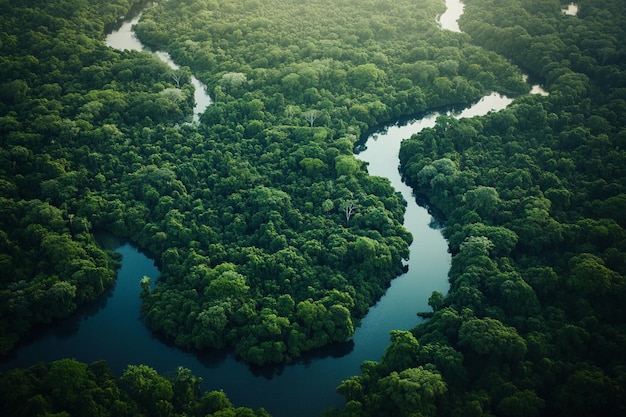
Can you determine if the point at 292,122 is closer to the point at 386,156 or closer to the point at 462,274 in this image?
the point at 386,156

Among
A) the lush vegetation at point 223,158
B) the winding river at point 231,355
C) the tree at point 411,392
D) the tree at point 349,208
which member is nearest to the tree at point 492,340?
the tree at point 411,392

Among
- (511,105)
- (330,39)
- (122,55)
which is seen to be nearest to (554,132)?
(511,105)

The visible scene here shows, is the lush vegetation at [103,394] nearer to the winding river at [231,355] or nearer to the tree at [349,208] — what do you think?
the winding river at [231,355]

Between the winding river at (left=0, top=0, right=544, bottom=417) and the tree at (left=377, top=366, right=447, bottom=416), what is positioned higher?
the winding river at (left=0, top=0, right=544, bottom=417)

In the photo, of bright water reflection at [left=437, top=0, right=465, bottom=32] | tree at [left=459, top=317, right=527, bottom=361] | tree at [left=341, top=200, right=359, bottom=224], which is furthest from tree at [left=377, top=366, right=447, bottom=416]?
bright water reflection at [left=437, top=0, right=465, bottom=32]

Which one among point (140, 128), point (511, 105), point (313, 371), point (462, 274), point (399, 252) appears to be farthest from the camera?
point (511, 105)

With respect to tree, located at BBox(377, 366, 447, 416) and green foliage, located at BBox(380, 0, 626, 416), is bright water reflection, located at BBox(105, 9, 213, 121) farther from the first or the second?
tree, located at BBox(377, 366, 447, 416)
